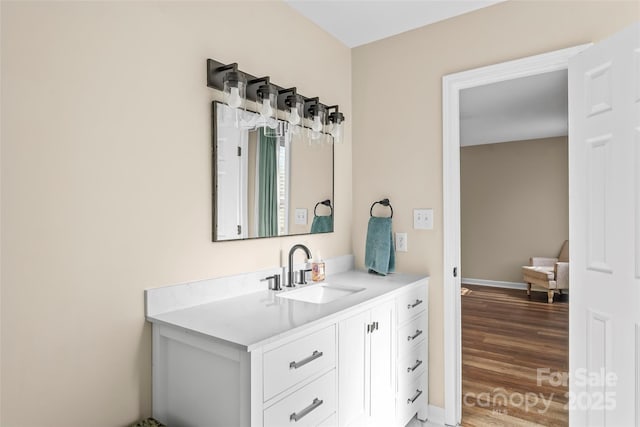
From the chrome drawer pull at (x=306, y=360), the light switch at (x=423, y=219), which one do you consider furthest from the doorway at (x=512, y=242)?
the chrome drawer pull at (x=306, y=360)

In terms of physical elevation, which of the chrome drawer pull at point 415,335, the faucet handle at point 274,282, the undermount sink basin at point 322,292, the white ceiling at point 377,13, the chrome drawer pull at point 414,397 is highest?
the white ceiling at point 377,13

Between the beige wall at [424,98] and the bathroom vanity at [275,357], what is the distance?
0.44 metres

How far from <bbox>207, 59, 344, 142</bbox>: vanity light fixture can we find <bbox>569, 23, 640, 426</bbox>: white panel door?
1261 millimetres

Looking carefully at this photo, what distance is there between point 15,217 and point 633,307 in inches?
87.7

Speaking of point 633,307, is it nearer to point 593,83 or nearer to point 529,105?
point 593,83

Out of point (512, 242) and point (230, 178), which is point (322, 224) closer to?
Result: point (230, 178)

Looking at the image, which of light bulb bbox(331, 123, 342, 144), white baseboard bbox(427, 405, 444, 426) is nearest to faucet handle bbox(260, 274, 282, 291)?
light bulb bbox(331, 123, 342, 144)

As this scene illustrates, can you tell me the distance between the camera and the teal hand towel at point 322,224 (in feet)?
7.73

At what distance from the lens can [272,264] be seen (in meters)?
2.07

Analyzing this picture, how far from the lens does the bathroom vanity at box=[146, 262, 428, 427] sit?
1.26 m

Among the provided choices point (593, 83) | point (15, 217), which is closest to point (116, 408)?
point (15, 217)

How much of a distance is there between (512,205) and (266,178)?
5688 millimetres

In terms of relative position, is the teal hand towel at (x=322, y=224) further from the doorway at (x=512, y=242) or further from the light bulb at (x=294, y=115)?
the doorway at (x=512, y=242)

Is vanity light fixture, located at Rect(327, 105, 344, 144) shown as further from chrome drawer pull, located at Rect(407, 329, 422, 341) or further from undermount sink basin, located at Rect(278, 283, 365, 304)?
chrome drawer pull, located at Rect(407, 329, 422, 341)
